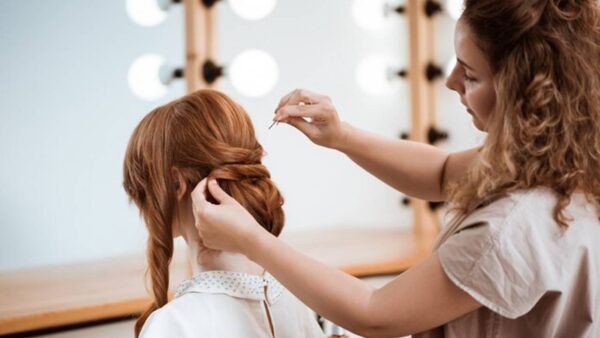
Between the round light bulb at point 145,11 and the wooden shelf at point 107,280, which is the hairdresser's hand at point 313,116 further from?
the round light bulb at point 145,11

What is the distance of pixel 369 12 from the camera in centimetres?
245

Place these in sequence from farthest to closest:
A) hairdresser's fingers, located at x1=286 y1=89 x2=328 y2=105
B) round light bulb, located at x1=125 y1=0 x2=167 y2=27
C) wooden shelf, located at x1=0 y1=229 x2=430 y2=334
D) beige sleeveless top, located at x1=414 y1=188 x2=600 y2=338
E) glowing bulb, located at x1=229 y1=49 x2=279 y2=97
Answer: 1. glowing bulb, located at x1=229 y1=49 x2=279 y2=97
2. round light bulb, located at x1=125 y1=0 x2=167 y2=27
3. wooden shelf, located at x1=0 y1=229 x2=430 y2=334
4. hairdresser's fingers, located at x1=286 y1=89 x2=328 y2=105
5. beige sleeveless top, located at x1=414 y1=188 x2=600 y2=338

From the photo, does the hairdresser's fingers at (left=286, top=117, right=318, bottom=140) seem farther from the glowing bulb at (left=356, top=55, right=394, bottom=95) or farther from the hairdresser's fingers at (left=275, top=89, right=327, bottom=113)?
the glowing bulb at (left=356, top=55, right=394, bottom=95)

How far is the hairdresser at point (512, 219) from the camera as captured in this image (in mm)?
1011

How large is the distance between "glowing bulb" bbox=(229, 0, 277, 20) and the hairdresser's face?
1.05 metres

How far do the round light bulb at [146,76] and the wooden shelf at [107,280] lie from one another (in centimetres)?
41

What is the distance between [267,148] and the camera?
2291 millimetres

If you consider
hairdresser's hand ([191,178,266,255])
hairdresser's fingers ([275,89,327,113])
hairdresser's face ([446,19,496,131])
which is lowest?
hairdresser's hand ([191,178,266,255])

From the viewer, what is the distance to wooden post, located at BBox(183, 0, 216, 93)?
1.91 m

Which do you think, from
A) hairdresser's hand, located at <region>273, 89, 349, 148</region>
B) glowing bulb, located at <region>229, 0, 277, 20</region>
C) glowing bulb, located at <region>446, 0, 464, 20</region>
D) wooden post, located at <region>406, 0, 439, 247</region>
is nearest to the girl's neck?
hairdresser's hand, located at <region>273, 89, 349, 148</region>

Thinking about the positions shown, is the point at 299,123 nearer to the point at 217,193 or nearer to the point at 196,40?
the point at 217,193

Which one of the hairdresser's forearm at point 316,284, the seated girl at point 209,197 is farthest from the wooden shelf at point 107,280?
the hairdresser's forearm at point 316,284

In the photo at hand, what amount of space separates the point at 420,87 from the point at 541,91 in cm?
149

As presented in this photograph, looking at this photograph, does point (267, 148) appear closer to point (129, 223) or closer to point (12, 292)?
point (129, 223)
